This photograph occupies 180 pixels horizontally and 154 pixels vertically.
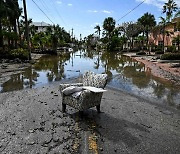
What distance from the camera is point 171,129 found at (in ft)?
17.2

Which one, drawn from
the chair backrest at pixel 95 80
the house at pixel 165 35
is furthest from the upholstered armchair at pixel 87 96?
the house at pixel 165 35

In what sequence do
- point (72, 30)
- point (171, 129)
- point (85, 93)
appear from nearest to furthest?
point (171, 129), point (85, 93), point (72, 30)

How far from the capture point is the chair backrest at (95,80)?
638cm

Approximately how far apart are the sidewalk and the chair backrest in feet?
2.58

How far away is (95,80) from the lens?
21.4ft

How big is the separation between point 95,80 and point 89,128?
71.2 inches

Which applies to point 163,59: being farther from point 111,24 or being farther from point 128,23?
point 111,24

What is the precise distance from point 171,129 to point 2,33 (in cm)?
2974

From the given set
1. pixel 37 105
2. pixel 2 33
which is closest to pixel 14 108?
pixel 37 105

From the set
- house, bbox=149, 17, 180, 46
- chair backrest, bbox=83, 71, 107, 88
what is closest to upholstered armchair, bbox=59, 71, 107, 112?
chair backrest, bbox=83, 71, 107, 88

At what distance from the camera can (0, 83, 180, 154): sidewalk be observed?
4.14 m

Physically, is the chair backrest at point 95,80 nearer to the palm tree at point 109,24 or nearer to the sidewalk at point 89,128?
the sidewalk at point 89,128

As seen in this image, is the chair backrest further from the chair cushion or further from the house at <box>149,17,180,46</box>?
the house at <box>149,17,180,46</box>

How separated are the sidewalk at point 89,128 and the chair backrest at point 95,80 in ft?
2.58
